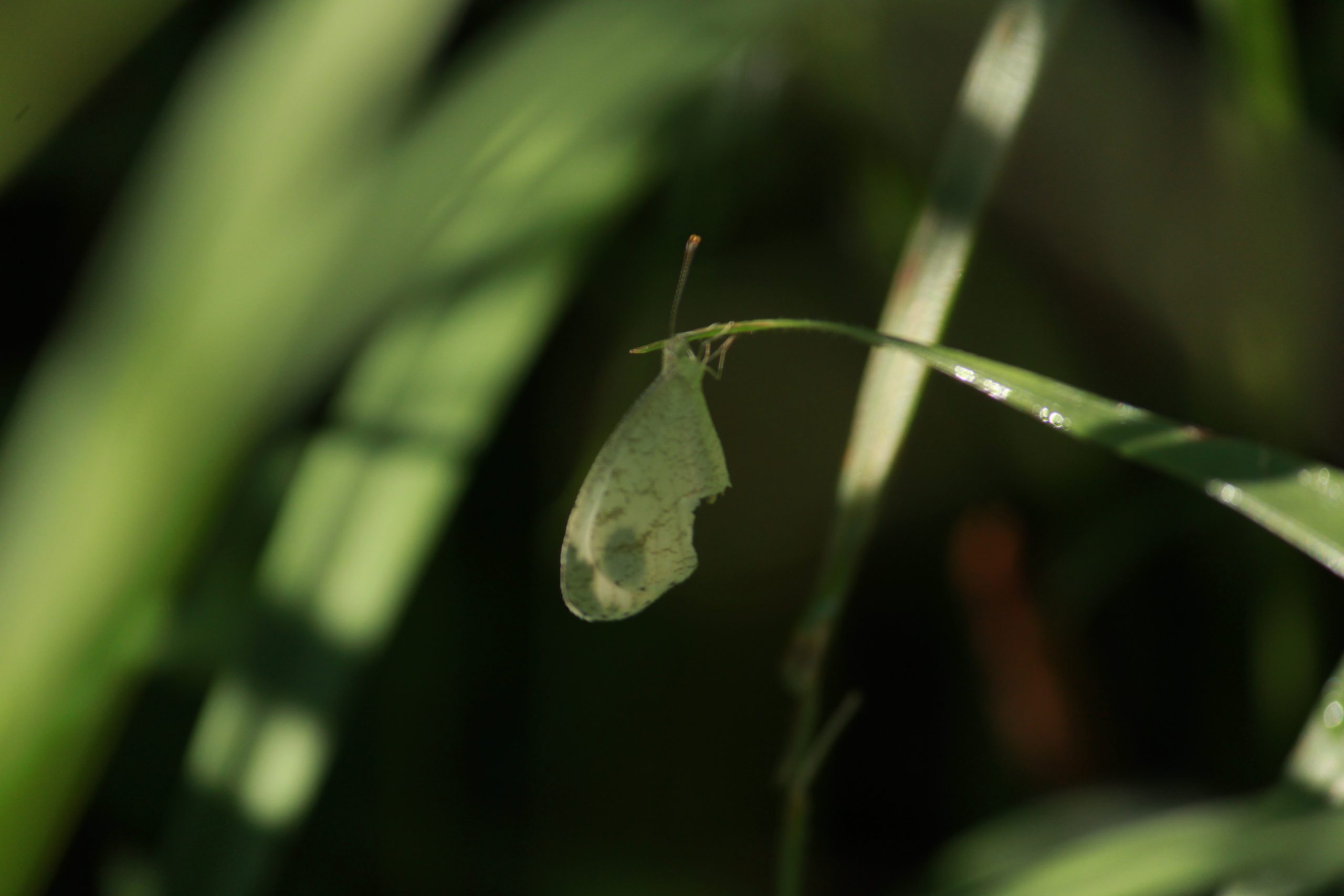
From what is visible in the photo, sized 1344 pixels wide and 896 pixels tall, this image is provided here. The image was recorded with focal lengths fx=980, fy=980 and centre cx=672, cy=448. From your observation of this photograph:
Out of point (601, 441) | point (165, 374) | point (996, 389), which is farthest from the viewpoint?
point (601, 441)

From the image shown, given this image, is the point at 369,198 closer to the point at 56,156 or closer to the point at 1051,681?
the point at 56,156

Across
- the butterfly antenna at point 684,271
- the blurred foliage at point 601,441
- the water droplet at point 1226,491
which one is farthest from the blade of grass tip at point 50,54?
the water droplet at point 1226,491

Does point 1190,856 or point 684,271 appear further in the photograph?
point 684,271

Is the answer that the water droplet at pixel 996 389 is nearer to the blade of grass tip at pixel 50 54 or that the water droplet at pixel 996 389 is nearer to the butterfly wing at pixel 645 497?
the butterfly wing at pixel 645 497

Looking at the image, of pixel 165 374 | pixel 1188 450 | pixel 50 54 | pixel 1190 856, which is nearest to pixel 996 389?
pixel 1188 450

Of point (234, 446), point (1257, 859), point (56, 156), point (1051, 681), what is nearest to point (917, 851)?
point (1051, 681)

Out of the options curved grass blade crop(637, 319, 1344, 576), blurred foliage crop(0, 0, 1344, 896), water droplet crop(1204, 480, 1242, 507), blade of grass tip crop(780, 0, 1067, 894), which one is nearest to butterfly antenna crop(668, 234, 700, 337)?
blurred foliage crop(0, 0, 1344, 896)

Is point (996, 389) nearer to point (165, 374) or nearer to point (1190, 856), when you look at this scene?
point (1190, 856)
